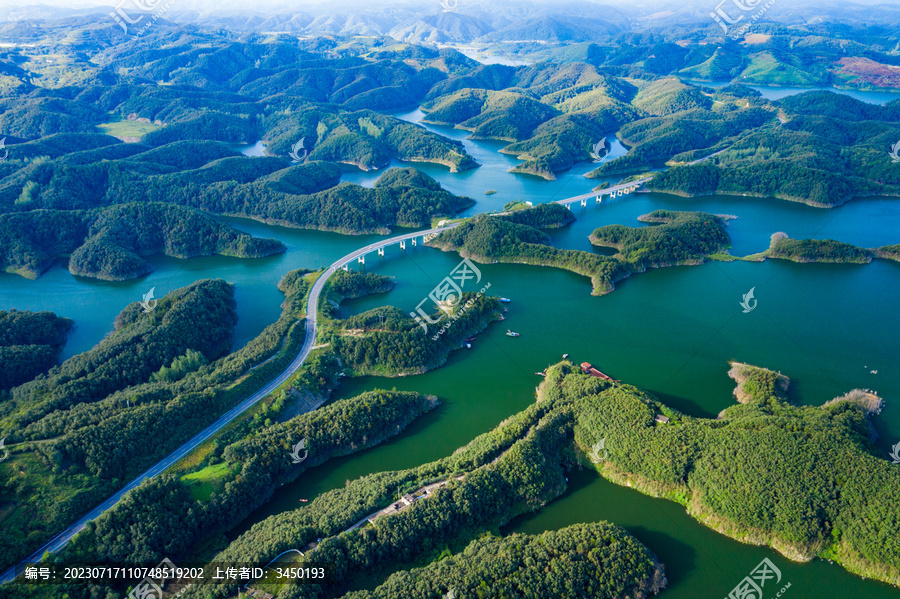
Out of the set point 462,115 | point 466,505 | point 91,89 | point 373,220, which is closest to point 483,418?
point 466,505

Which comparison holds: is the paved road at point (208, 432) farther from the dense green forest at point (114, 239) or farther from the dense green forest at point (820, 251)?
the dense green forest at point (820, 251)

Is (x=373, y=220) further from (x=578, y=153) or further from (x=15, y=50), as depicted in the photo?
(x=15, y=50)

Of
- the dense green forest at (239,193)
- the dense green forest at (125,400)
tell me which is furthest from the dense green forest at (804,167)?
the dense green forest at (125,400)

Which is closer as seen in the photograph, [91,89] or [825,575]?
[825,575]

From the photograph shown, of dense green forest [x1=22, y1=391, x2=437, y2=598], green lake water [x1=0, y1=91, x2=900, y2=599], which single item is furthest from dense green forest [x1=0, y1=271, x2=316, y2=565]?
green lake water [x1=0, y1=91, x2=900, y2=599]

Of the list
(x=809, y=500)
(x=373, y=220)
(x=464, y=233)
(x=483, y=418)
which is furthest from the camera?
(x=373, y=220)

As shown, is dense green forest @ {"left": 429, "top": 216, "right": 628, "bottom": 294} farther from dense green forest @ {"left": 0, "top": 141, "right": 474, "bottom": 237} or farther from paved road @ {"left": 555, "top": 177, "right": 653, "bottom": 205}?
paved road @ {"left": 555, "top": 177, "right": 653, "bottom": 205}

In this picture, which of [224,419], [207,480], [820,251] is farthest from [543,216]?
[207,480]
